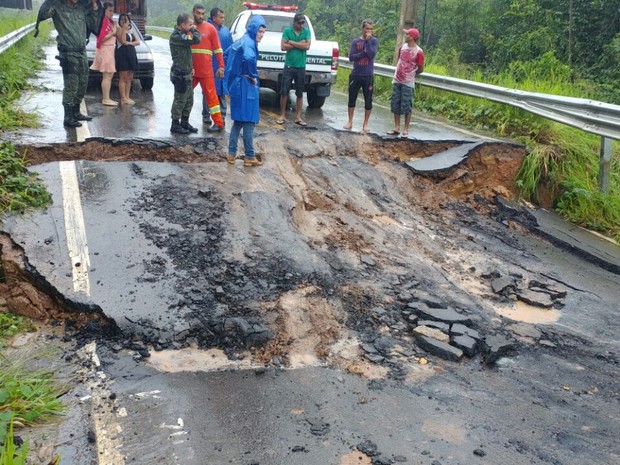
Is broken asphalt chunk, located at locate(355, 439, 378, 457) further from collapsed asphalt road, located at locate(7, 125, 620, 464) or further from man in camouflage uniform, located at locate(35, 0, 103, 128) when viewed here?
man in camouflage uniform, located at locate(35, 0, 103, 128)

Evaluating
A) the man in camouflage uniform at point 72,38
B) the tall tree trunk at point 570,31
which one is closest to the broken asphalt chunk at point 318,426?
the man in camouflage uniform at point 72,38

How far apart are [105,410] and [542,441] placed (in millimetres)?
2775

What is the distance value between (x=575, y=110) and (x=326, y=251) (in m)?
4.41

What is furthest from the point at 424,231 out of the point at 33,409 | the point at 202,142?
the point at 33,409

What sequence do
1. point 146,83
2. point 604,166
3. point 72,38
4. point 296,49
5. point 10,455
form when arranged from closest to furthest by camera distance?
1. point 10,455
2. point 72,38
3. point 604,166
4. point 296,49
5. point 146,83

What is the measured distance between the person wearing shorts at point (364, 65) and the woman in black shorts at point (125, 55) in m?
3.71

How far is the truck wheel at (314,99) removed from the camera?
11000 millimetres

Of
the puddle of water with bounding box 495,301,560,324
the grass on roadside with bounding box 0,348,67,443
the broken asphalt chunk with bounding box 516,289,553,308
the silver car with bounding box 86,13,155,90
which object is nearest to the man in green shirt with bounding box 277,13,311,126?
the silver car with bounding box 86,13,155,90

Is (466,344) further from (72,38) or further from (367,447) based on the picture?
(72,38)

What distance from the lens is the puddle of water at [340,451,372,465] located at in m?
3.22

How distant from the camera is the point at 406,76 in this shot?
8.90 meters

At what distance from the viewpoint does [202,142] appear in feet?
24.8

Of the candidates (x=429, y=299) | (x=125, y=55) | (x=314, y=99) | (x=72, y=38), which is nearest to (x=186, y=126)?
(x=72, y=38)

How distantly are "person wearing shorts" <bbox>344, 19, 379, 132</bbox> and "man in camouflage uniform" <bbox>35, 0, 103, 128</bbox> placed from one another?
3.92 metres
